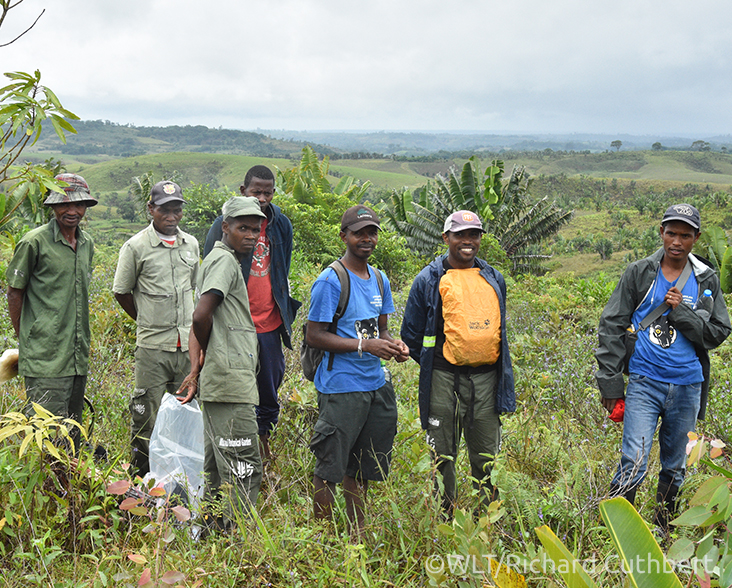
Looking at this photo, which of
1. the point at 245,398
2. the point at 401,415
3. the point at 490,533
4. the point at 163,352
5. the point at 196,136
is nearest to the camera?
the point at 490,533

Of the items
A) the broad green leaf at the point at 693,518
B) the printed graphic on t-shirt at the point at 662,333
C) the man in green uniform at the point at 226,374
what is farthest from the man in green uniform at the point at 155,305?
the broad green leaf at the point at 693,518

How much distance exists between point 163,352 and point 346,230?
1.56 m

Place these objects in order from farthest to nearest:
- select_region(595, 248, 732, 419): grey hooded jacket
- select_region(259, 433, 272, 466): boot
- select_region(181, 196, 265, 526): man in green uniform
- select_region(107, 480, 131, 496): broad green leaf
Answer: select_region(259, 433, 272, 466): boot → select_region(595, 248, 732, 419): grey hooded jacket → select_region(181, 196, 265, 526): man in green uniform → select_region(107, 480, 131, 496): broad green leaf

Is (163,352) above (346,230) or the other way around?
the other way around

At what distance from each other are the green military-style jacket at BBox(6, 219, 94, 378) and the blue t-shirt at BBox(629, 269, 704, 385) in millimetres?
3312

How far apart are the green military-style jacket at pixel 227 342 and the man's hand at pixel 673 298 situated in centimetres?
229

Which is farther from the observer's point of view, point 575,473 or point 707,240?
point 707,240

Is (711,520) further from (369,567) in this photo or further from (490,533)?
(369,567)

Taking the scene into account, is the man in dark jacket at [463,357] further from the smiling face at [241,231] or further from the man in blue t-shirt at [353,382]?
the smiling face at [241,231]

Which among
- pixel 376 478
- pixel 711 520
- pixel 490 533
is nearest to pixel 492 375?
pixel 376 478

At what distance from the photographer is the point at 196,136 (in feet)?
601

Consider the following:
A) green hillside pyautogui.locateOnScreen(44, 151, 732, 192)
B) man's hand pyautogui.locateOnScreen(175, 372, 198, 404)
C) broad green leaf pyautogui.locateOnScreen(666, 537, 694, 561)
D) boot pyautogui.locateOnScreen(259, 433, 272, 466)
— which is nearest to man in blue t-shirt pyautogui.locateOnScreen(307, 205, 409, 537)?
man's hand pyautogui.locateOnScreen(175, 372, 198, 404)

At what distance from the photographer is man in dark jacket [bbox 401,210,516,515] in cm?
312

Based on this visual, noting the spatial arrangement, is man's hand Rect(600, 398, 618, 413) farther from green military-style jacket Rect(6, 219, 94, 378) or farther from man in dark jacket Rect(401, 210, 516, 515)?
green military-style jacket Rect(6, 219, 94, 378)
